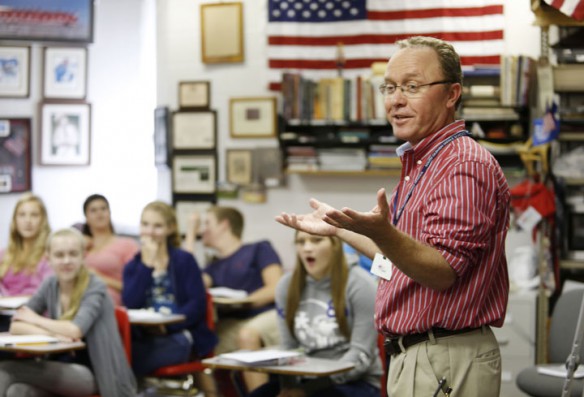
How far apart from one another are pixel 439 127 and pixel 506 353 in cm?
405

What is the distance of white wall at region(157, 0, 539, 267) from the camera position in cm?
705

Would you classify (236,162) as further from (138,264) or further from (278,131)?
(138,264)

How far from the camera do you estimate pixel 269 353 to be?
4066 mm

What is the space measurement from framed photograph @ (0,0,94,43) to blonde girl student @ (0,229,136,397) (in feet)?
11.0

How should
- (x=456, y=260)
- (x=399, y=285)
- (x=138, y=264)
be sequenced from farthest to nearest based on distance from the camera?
(x=138, y=264) < (x=399, y=285) < (x=456, y=260)

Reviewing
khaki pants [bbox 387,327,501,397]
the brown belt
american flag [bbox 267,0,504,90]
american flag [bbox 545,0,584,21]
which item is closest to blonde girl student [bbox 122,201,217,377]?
american flag [bbox 267,0,504,90]

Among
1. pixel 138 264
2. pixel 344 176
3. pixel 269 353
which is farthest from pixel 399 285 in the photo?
pixel 344 176

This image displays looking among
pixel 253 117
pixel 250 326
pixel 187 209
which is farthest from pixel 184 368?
pixel 253 117

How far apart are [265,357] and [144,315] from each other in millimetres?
1494

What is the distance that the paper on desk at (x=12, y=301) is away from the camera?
5.19 m

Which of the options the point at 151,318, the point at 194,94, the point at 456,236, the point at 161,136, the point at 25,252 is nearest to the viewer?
the point at 456,236

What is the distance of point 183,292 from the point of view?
5.53 metres

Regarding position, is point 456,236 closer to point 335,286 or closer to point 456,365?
point 456,365

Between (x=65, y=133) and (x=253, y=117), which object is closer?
(x=253, y=117)
